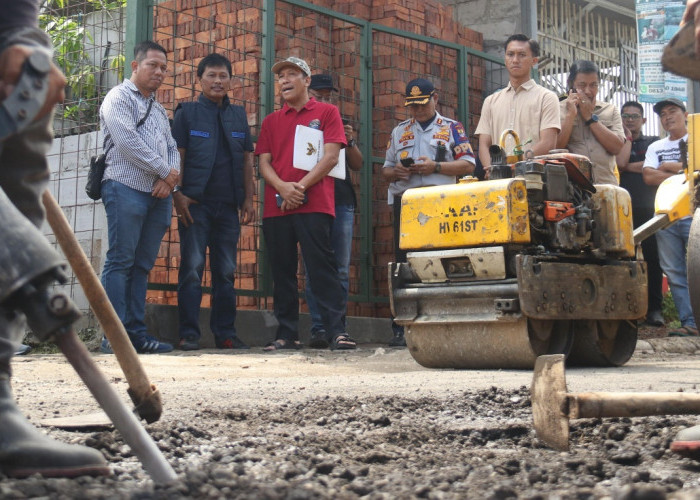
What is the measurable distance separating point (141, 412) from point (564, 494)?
1231 millimetres

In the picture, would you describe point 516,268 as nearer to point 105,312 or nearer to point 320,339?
point 320,339

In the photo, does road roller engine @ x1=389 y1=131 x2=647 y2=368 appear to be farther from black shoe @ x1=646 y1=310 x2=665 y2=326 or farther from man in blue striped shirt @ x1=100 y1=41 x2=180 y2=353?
black shoe @ x1=646 y1=310 x2=665 y2=326

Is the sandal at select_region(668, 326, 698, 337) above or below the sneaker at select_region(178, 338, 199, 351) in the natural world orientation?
above

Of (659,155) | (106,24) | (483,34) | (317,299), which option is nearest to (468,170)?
(317,299)

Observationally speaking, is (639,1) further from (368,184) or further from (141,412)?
(141,412)

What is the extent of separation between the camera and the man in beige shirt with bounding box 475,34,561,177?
7.46 meters

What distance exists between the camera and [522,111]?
7.54 m

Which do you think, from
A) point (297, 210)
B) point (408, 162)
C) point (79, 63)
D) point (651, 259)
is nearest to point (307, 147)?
point (297, 210)

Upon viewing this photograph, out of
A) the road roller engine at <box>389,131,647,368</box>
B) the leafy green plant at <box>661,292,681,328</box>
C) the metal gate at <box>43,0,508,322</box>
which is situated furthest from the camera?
the leafy green plant at <box>661,292,681,328</box>

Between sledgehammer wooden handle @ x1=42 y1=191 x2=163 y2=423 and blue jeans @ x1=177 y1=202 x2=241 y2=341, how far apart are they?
200 inches

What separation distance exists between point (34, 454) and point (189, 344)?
557 cm

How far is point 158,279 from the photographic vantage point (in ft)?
29.1

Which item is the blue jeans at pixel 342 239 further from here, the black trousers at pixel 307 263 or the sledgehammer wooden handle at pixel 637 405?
the sledgehammer wooden handle at pixel 637 405

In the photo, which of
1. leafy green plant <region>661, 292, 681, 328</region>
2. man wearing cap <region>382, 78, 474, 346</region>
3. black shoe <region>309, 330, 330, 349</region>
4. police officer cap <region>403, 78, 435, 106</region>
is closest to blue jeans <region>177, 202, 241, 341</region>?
black shoe <region>309, 330, 330, 349</region>
